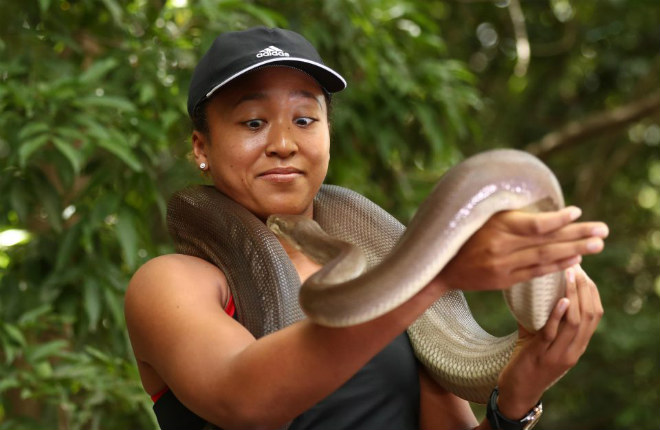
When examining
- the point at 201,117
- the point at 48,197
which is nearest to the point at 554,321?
the point at 201,117

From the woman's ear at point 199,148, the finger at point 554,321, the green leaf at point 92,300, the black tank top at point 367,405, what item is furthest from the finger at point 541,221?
the green leaf at point 92,300

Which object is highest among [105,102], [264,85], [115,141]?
[264,85]

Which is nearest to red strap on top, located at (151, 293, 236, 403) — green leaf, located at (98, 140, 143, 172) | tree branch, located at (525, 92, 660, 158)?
green leaf, located at (98, 140, 143, 172)

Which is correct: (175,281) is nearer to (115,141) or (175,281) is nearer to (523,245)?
(523,245)

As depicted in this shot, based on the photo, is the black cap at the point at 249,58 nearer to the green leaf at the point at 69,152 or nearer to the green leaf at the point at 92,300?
the green leaf at the point at 69,152

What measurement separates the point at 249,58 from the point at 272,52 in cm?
6

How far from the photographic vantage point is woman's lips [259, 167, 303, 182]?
6.49ft

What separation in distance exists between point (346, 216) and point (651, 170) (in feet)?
22.2

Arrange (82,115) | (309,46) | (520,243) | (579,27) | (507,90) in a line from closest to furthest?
(520,243)
(309,46)
(82,115)
(579,27)
(507,90)

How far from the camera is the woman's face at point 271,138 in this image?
76.8 inches

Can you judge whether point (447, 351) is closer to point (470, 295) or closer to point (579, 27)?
point (470, 295)

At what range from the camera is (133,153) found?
334 centimetres

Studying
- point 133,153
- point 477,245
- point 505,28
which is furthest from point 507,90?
point 477,245

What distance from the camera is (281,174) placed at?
1984mm
